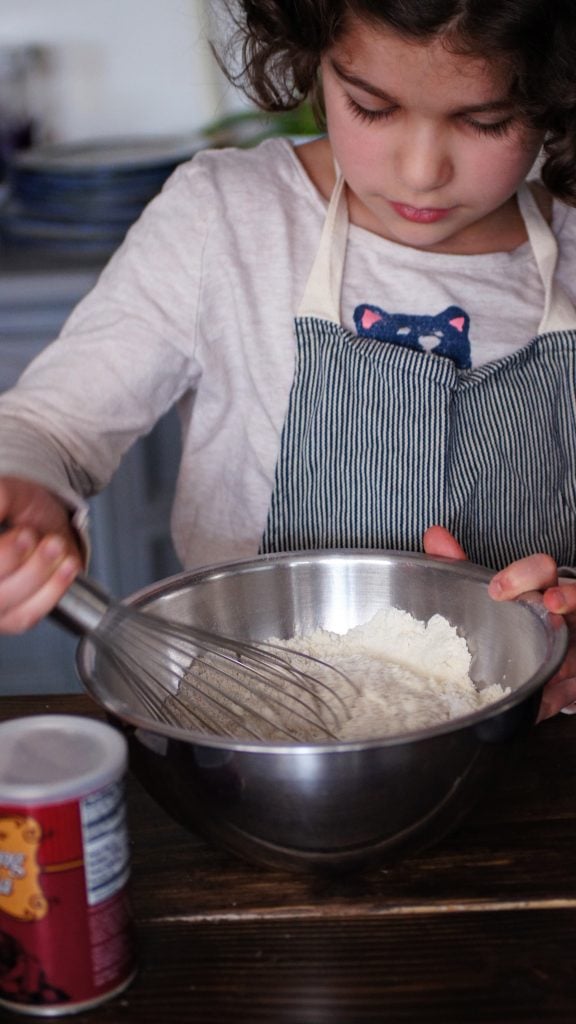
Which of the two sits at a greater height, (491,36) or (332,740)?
(491,36)

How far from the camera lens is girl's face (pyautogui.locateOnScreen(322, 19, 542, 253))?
87 cm

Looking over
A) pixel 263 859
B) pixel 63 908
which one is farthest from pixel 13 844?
pixel 263 859

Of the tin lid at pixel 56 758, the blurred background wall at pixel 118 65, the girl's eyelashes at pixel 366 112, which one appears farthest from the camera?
the blurred background wall at pixel 118 65

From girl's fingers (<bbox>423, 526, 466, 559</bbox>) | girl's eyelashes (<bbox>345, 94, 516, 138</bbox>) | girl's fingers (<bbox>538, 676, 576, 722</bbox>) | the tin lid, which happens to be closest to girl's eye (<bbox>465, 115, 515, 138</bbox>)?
girl's eyelashes (<bbox>345, 94, 516, 138</bbox>)

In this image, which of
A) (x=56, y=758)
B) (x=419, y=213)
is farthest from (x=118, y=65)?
(x=56, y=758)

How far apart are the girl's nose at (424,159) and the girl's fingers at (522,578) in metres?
0.30

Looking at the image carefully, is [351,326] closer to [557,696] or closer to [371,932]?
[557,696]

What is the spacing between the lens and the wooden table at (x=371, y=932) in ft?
1.89

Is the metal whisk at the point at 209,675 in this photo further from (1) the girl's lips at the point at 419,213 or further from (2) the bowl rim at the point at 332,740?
(1) the girl's lips at the point at 419,213

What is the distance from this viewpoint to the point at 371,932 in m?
0.63

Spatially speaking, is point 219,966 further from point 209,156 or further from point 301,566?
point 209,156

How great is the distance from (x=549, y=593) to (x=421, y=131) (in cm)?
36

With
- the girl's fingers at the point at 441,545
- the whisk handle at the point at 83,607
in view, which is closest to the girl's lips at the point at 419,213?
the girl's fingers at the point at 441,545

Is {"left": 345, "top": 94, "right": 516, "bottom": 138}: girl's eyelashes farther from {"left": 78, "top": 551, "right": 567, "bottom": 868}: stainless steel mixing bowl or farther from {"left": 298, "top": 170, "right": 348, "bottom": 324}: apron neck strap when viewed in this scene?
{"left": 78, "top": 551, "right": 567, "bottom": 868}: stainless steel mixing bowl
